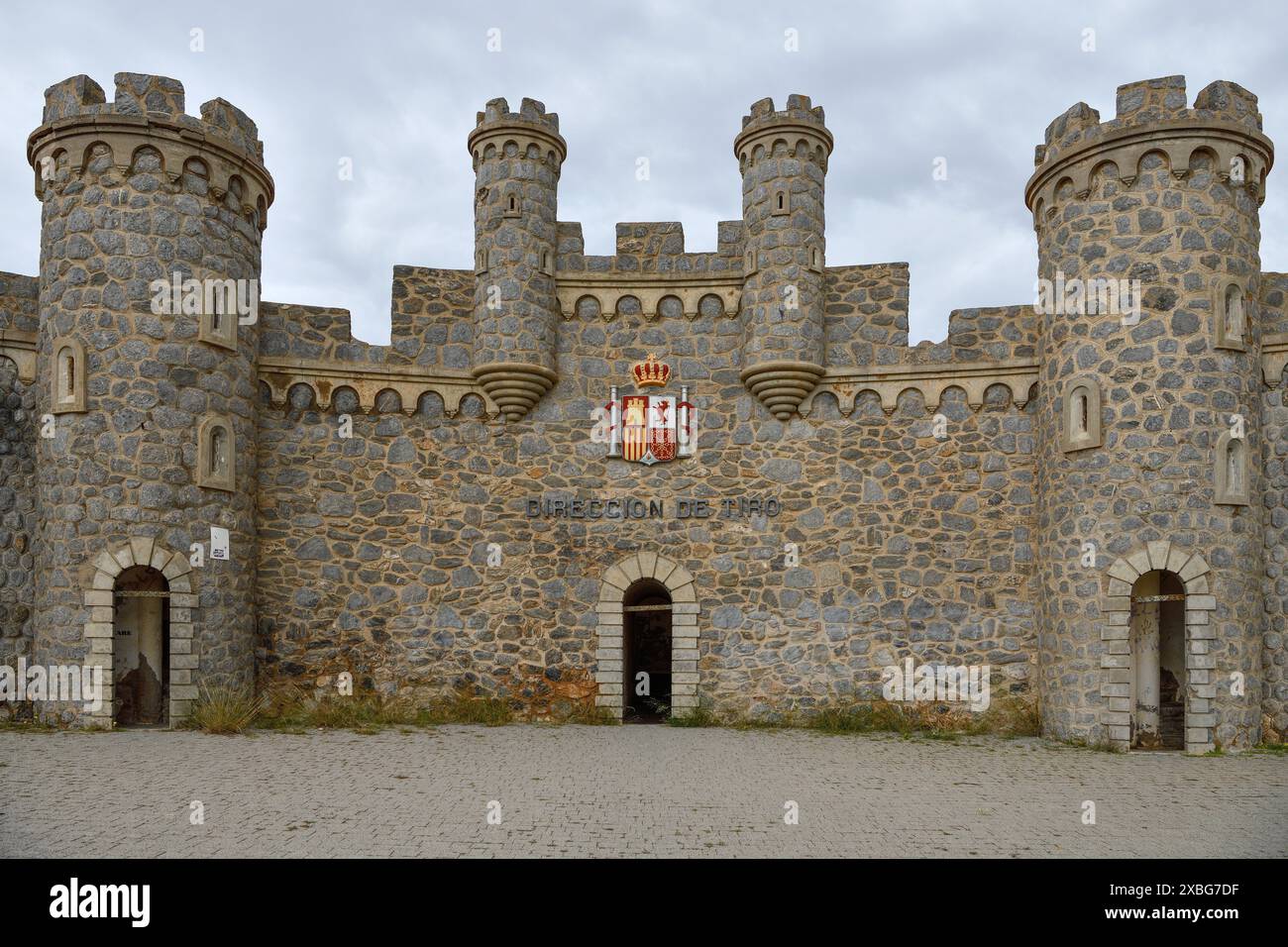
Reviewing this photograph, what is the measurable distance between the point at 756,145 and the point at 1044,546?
7493 mm

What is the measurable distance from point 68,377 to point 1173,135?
15.3 m

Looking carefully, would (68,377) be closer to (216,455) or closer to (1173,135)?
(216,455)

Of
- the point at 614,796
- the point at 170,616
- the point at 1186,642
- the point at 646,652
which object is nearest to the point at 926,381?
the point at 1186,642

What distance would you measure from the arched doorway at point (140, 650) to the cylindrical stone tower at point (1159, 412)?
12.8 metres

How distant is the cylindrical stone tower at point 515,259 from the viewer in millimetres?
15523

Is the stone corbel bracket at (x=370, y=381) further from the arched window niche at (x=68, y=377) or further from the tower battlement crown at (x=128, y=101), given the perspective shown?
the tower battlement crown at (x=128, y=101)

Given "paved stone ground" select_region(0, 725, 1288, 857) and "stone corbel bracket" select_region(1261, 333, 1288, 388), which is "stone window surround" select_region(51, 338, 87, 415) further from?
"stone corbel bracket" select_region(1261, 333, 1288, 388)

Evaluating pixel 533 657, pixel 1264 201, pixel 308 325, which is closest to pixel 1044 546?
pixel 1264 201

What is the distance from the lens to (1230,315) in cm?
1345

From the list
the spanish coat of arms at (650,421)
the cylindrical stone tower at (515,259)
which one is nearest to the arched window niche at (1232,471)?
the spanish coat of arms at (650,421)

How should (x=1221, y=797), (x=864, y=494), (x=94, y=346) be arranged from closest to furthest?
(x=1221, y=797), (x=94, y=346), (x=864, y=494)

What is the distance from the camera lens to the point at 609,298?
1599 cm

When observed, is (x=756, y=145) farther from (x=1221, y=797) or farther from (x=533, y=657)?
(x=1221, y=797)

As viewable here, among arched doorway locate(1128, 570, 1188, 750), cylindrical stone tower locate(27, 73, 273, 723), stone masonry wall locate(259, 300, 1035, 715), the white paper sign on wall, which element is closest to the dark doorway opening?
stone masonry wall locate(259, 300, 1035, 715)
